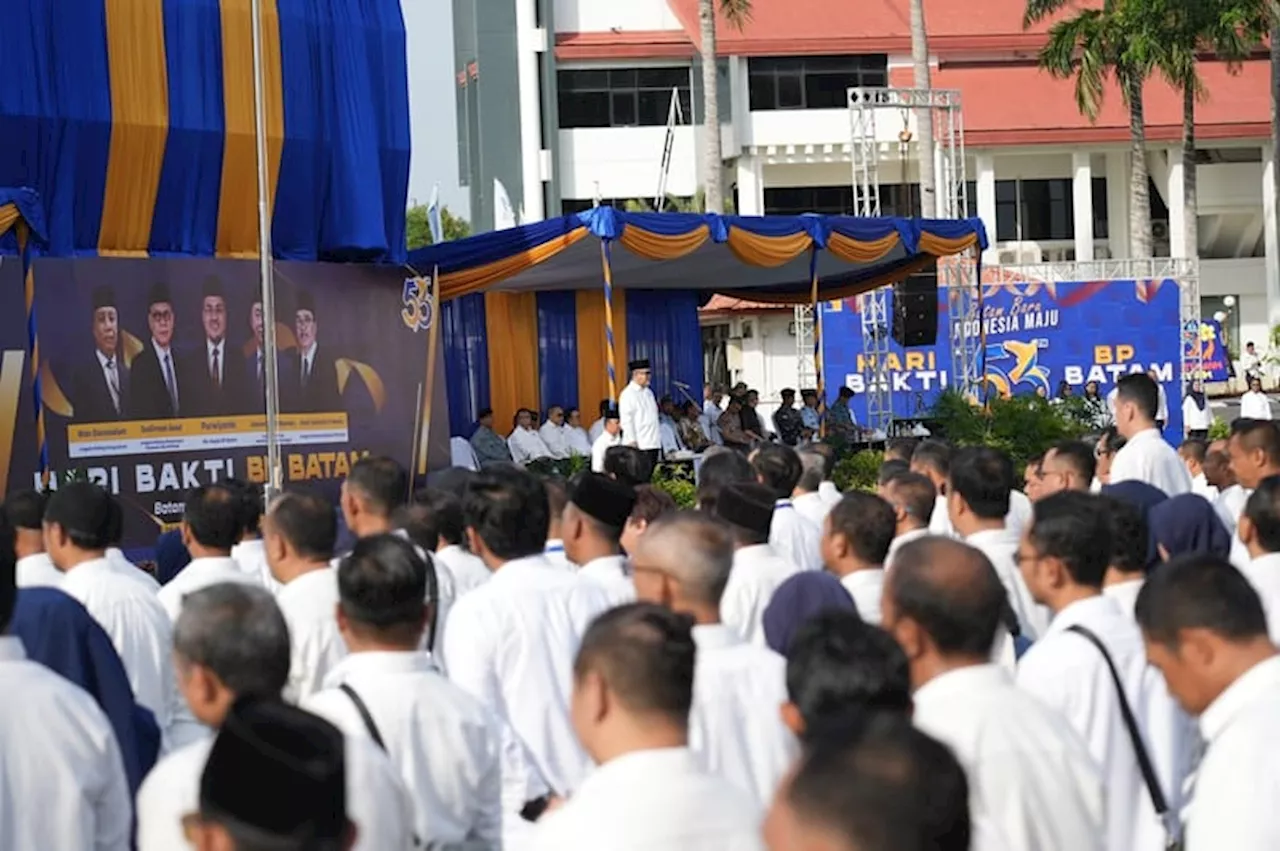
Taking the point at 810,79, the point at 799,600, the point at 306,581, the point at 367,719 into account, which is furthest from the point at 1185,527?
the point at 810,79

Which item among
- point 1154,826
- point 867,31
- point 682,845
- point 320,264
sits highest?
point 867,31

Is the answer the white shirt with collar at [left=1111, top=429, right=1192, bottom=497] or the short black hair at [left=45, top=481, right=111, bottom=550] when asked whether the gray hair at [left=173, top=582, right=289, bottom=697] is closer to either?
the short black hair at [left=45, top=481, right=111, bottom=550]

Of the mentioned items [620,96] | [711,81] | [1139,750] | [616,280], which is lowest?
[1139,750]

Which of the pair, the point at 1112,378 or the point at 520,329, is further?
the point at 1112,378

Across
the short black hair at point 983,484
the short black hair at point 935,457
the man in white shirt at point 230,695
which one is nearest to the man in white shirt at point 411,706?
the man in white shirt at point 230,695

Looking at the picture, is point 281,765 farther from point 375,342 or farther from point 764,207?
point 764,207

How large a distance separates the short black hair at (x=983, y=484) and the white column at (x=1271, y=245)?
40.0m

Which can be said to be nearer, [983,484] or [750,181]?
[983,484]

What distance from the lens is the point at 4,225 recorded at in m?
14.2

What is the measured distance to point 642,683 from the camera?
132 inches

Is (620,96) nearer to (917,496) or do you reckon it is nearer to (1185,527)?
(917,496)

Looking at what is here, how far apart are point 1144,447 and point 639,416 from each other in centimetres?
1095

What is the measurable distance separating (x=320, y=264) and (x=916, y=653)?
47.5 ft

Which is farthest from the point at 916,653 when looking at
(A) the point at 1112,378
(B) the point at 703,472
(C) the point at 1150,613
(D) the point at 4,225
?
(A) the point at 1112,378
